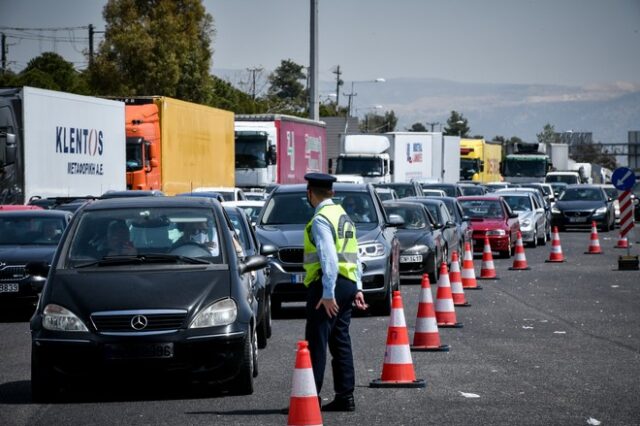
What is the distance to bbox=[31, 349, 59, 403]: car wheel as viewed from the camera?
11062 millimetres

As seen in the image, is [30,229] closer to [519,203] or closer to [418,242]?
[418,242]

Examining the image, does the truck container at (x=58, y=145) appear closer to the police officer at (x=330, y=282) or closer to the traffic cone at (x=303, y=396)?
the police officer at (x=330, y=282)

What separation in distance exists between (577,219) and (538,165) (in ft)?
73.2

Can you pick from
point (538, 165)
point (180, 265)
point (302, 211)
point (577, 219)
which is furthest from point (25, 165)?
point (538, 165)

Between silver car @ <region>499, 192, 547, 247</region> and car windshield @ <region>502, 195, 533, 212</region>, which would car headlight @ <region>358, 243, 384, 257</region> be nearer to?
silver car @ <region>499, 192, 547, 247</region>

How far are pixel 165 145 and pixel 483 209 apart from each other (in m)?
8.53

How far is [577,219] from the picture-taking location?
50281 millimetres

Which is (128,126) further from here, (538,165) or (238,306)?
(538,165)

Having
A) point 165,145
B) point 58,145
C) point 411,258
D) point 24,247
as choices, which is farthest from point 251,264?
point 165,145

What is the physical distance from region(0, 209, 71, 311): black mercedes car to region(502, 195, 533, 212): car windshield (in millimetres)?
20864

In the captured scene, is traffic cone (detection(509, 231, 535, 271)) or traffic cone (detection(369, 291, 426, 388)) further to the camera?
traffic cone (detection(509, 231, 535, 271))

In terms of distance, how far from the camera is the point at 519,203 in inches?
1593

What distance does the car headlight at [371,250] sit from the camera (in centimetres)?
1870

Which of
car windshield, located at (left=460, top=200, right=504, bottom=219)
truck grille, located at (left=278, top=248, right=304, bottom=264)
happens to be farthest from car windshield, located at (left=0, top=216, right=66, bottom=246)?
car windshield, located at (left=460, top=200, right=504, bottom=219)
